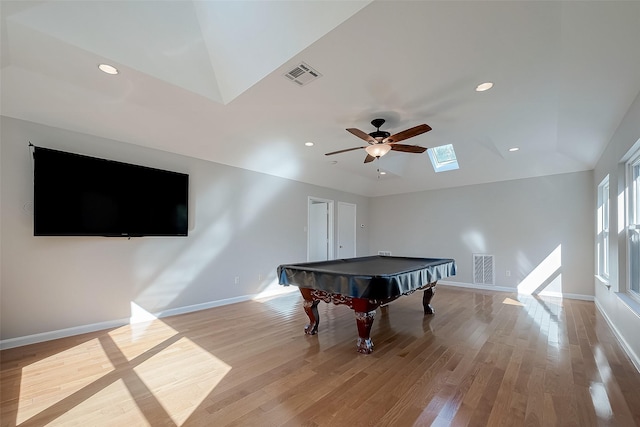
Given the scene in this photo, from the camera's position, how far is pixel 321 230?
24.6 ft

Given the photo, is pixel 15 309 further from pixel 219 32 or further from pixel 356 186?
pixel 356 186

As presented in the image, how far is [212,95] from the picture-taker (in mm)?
3162

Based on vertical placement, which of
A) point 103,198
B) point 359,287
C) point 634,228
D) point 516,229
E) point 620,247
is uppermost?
point 103,198

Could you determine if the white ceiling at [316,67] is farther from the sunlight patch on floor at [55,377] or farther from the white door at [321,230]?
the white door at [321,230]

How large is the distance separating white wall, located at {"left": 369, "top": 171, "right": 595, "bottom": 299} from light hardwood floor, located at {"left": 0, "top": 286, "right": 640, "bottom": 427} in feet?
6.41

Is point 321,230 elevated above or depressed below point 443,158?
below

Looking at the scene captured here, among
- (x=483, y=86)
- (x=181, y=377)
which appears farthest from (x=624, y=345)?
(x=181, y=377)

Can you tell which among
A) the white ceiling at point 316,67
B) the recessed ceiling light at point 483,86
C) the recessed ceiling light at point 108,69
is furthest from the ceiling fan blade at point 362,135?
the recessed ceiling light at point 108,69

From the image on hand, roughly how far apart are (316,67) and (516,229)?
5.66m

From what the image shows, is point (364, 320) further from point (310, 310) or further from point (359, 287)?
point (310, 310)

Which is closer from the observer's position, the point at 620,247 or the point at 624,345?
the point at 624,345

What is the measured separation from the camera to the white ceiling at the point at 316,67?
2.12 m

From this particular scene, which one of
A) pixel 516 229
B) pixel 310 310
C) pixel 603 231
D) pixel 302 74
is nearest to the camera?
pixel 302 74

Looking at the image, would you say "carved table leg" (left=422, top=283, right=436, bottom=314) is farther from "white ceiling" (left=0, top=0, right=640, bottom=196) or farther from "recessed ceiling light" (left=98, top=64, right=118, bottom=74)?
"recessed ceiling light" (left=98, top=64, right=118, bottom=74)
